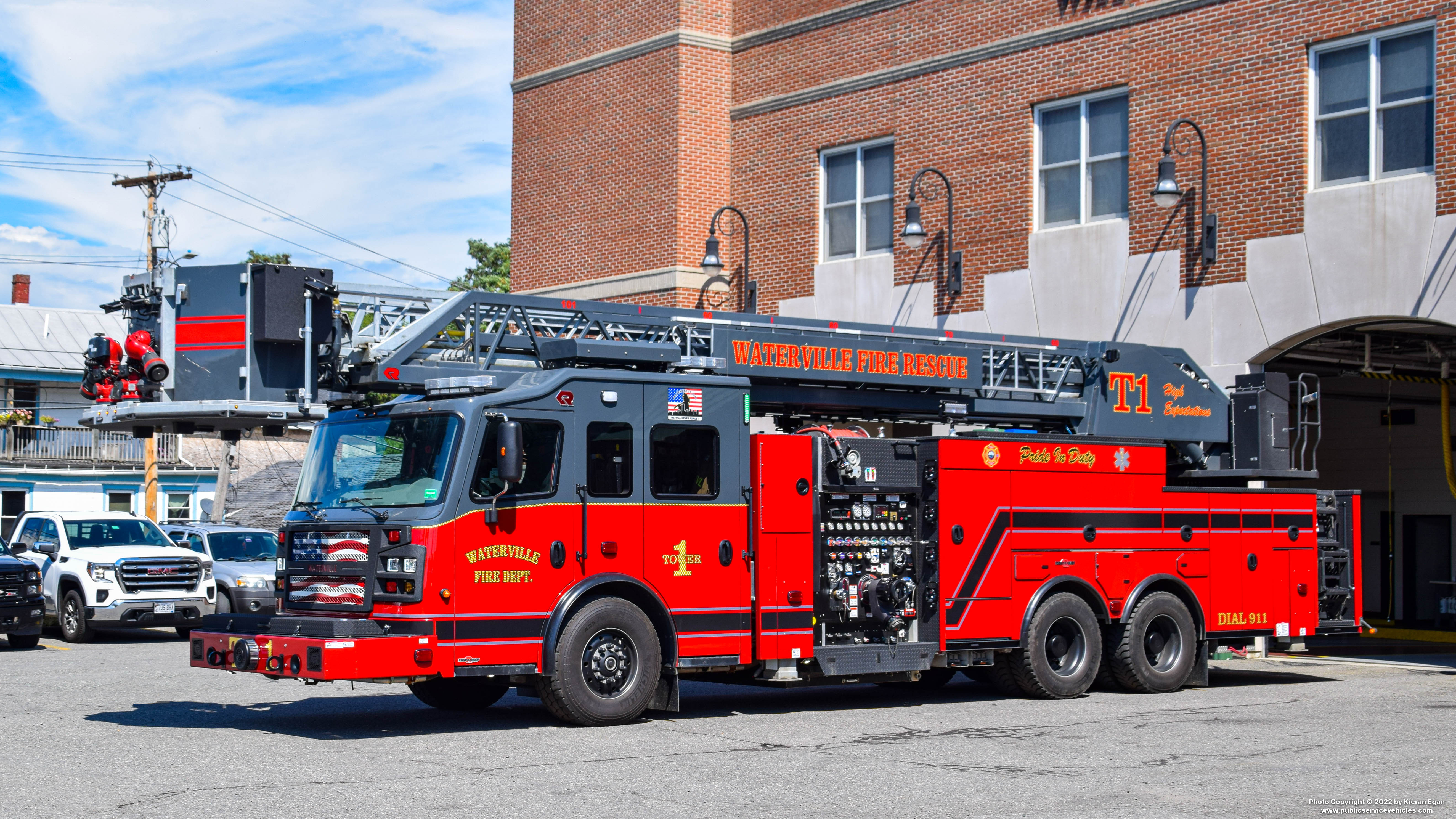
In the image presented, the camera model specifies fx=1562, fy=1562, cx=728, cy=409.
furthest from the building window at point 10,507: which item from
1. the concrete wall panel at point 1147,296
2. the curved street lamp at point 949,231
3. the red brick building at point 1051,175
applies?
the concrete wall panel at point 1147,296

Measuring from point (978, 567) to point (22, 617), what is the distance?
1257 centimetres

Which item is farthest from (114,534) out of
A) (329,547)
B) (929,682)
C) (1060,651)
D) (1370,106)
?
(1370,106)

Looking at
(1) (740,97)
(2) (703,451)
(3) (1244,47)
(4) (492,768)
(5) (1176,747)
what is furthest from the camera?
(1) (740,97)

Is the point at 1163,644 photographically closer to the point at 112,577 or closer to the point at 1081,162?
the point at 1081,162

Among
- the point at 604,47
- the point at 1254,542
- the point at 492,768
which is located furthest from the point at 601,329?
the point at 604,47

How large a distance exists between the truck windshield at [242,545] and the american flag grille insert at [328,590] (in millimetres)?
12513

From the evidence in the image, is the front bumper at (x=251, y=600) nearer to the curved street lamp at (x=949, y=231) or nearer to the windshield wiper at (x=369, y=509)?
the curved street lamp at (x=949, y=231)

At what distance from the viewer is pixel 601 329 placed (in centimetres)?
1283

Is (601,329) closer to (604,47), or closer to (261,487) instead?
(604,47)

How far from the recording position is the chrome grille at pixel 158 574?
21.4m

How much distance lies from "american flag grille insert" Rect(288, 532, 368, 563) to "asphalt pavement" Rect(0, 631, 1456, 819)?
128 centimetres

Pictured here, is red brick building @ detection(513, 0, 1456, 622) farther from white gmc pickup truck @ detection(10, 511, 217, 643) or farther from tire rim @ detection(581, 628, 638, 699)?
tire rim @ detection(581, 628, 638, 699)

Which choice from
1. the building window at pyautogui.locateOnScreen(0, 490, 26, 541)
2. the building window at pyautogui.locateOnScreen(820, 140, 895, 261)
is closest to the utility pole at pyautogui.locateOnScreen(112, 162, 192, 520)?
the building window at pyautogui.locateOnScreen(0, 490, 26, 541)

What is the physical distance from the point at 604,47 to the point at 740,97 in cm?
264
